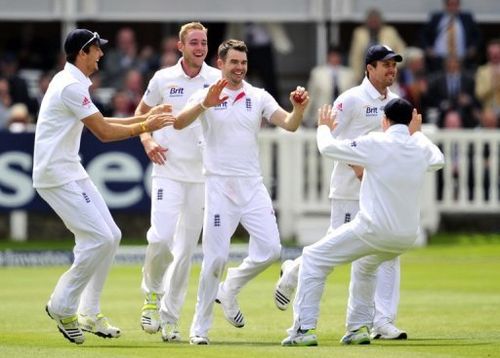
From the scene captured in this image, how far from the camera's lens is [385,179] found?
40.0 ft

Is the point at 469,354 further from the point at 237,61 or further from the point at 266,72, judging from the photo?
the point at 266,72

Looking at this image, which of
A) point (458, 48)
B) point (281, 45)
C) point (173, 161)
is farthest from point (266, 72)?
point (173, 161)

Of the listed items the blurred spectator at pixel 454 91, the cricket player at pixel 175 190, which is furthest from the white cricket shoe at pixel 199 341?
the blurred spectator at pixel 454 91

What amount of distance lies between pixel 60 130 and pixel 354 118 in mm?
2381

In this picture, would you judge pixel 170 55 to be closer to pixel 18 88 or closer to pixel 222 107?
pixel 18 88

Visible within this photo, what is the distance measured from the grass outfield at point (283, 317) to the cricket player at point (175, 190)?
37 centimetres

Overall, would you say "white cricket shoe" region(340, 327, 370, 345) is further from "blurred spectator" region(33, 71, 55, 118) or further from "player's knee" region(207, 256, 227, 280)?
"blurred spectator" region(33, 71, 55, 118)

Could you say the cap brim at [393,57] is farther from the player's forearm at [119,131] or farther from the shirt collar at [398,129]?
the player's forearm at [119,131]

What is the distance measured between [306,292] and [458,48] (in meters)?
13.3

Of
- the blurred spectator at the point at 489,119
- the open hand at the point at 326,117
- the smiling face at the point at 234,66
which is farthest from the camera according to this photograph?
the blurred spectator at the point at 489,119

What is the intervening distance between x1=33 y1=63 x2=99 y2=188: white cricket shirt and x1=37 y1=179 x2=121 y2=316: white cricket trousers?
0.11 meters

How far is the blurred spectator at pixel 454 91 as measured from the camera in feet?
79.6

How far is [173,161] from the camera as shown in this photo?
1386 cm

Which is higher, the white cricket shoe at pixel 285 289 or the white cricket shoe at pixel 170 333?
the white cricket shoe at pixel 285 289
